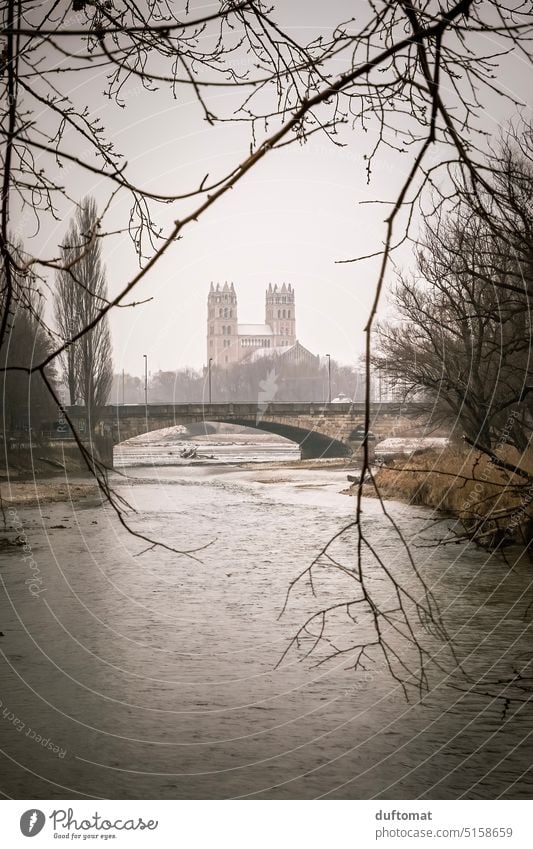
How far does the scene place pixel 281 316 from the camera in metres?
58.0

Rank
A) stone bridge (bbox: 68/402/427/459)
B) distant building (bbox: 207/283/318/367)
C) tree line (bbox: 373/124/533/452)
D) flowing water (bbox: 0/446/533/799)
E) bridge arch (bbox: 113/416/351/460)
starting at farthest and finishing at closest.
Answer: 1. distant building (bbox: 207/283/318/367)
2. bridge arch (bbox: 113/416/351/460)
3. stone bridge (bbox: 68/402/427/459)
4. tree line (bbox: 373/124/533/452)
5. flowing water (bbox: 0/446/533/799)

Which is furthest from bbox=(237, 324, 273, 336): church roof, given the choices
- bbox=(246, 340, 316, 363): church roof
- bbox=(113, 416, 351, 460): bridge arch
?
bbox=(113, 416, 351, 460): bridge arch

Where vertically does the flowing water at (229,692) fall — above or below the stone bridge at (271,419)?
below

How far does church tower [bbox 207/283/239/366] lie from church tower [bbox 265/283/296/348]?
2413mm

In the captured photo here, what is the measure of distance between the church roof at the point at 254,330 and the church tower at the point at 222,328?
0.60 meters

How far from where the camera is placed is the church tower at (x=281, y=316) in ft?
187

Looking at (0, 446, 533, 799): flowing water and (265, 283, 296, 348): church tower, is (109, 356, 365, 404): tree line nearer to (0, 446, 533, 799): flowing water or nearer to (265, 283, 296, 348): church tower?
(265, 283, 296, 348): church tower

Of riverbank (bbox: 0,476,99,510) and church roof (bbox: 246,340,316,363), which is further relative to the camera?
church roof (bbox: 246,340,316,363)

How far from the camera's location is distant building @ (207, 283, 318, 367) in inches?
2237

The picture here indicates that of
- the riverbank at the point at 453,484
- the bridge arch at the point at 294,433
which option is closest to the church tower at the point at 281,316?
the bridge arch at the point at 294,433

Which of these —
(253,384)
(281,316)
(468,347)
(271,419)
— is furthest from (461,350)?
(281,316)

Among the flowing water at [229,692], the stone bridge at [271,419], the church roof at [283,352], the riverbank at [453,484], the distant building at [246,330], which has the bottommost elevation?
the flowing water at [229,692]

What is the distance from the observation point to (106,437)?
92.0 ft

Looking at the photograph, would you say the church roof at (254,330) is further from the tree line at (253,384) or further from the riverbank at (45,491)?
the riverbank at (45,491)
